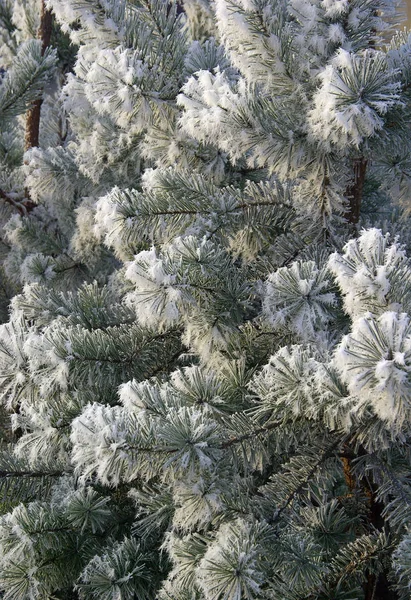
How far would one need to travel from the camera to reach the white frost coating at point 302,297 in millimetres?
1019

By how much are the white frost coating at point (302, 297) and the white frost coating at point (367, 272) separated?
103 mm

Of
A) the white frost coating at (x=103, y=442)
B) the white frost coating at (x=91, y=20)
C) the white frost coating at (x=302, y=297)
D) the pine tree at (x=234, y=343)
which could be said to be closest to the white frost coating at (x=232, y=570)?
the pine tree at (x=234, y=343)

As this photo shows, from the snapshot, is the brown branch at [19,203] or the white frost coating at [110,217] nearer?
the white frost coating at [110,217]

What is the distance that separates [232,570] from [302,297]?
43 cm

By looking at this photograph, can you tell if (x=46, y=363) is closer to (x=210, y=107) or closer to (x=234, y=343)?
(x=234, y=343)

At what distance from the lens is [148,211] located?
1215 mm

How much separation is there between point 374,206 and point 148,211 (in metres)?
0.79

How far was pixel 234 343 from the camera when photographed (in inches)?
47.5

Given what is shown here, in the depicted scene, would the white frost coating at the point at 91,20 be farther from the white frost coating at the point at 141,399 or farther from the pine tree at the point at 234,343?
the white frost coating at the point at 141,399

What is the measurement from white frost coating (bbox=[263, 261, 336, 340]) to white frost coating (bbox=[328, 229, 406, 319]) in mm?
103

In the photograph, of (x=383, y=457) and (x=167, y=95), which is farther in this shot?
(x=167, y=95)

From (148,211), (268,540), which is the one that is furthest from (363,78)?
(268,540)

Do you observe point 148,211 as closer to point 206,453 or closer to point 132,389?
point 132,389

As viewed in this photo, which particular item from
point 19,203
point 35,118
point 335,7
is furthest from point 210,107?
point 35,118
